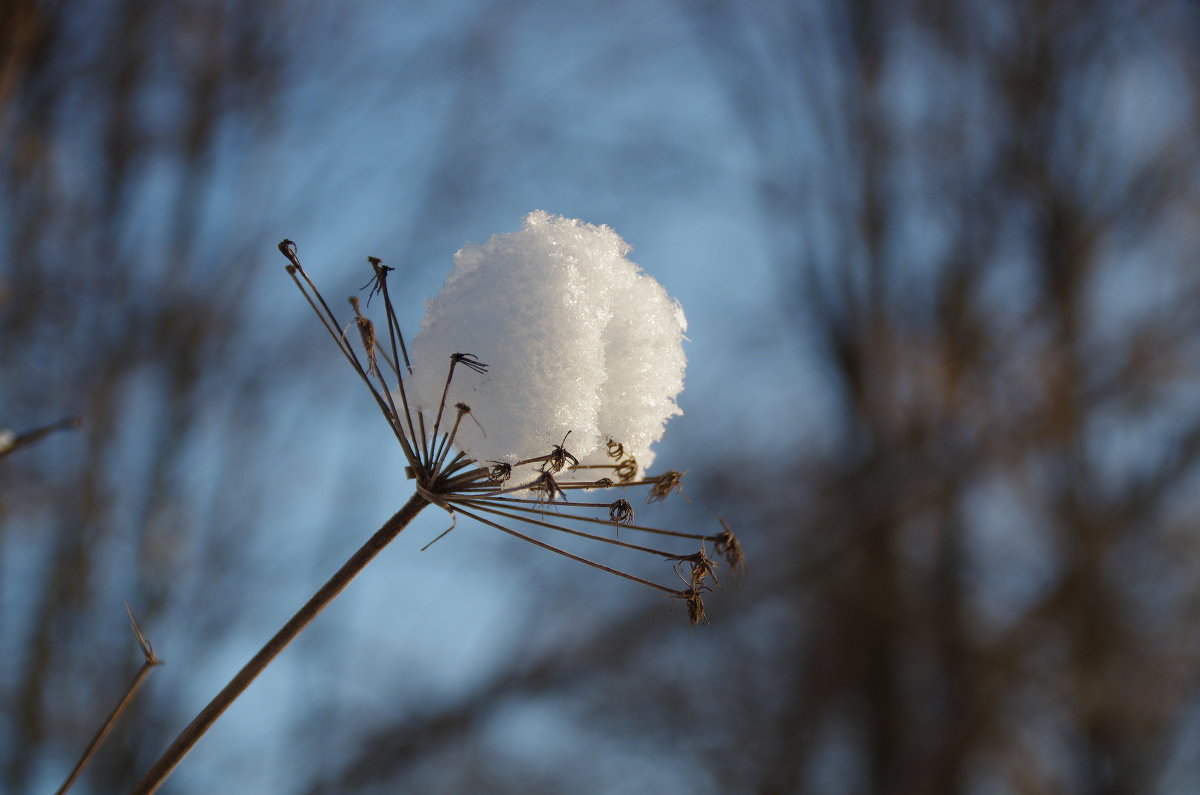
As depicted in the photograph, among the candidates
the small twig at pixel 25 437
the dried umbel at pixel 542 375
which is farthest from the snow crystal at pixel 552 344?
the small twig at pixel 25 437

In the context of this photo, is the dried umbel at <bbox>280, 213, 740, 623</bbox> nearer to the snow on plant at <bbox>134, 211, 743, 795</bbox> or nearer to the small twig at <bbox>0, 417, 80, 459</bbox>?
the snow on plant at <bbox>134, 211, 743, 795</bbox>

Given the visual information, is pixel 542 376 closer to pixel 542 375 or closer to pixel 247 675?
pixel 542 375

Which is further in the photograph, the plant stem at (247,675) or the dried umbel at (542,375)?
the dried umbel at (542,375)

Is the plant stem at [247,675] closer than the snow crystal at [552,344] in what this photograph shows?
Yes

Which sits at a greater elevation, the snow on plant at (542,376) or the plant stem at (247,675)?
the snow on plant at (542,376)

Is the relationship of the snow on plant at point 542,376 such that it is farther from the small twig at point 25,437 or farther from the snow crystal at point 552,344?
the small twig at point 25,437

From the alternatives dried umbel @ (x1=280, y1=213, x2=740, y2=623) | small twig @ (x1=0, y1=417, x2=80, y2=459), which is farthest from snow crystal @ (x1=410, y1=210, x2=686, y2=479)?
small twig @ (x1=0, y1=417, x2=80, y2=459)
